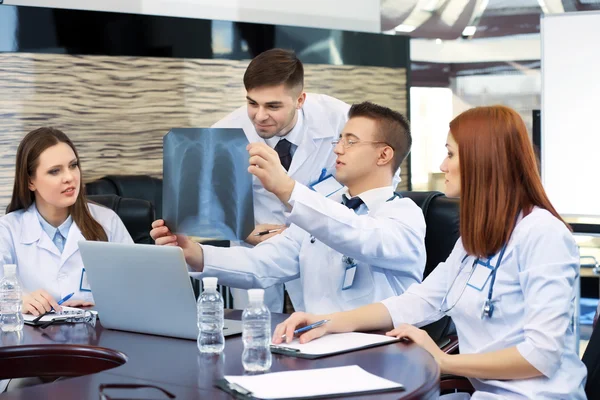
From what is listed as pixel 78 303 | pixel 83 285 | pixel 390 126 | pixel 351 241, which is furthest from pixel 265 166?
pixel 83 285

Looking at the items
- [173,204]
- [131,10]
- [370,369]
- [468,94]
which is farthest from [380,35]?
[370,369]

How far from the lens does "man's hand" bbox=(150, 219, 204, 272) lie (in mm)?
2270

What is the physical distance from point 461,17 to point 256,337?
18.2ft

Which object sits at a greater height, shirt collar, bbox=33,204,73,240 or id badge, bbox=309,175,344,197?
id badge, bbox=309,175,344,197

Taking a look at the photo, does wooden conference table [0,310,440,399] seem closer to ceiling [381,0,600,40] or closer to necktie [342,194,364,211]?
necktie [342,194,364,211]

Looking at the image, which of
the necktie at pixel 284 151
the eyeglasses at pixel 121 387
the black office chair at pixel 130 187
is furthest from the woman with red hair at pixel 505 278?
the black office chair at pixel 130 187

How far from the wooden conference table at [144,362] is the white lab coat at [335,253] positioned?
0.31 m

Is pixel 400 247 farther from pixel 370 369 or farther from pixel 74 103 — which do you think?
pixel 74 103

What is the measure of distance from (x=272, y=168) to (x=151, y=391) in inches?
30.7

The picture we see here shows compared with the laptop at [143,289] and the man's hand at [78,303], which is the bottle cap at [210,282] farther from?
the man's hand at [78,303]

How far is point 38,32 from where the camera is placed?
4.58m

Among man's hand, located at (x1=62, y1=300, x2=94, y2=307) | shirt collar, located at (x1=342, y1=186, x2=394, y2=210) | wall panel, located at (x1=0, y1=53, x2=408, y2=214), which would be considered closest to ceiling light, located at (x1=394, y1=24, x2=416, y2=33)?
wall panel, located at (x1=0, y1=53, x2=408, y2=214)

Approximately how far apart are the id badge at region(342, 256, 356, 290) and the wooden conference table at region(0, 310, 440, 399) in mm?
315

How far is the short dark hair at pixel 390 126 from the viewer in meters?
2.69
